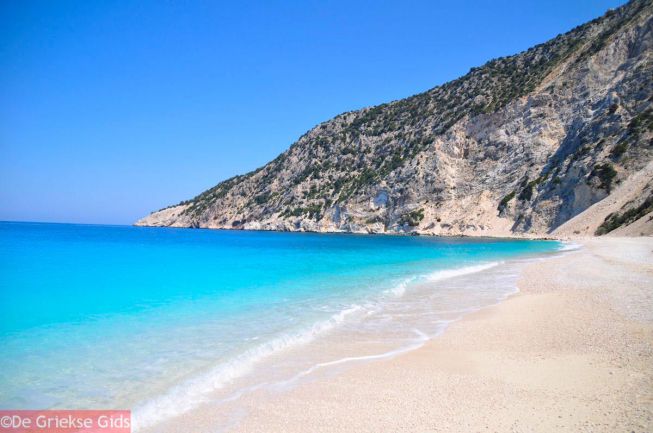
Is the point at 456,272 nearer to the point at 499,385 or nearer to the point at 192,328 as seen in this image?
the point at 192,328

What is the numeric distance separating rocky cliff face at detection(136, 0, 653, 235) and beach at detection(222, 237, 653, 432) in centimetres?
3841

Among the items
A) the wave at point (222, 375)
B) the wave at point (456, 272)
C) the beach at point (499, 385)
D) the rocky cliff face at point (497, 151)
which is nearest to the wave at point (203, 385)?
the wave at point (222, 375)

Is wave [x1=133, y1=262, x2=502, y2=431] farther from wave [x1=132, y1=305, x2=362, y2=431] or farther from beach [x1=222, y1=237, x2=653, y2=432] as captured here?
beach [x1=222, y1=237, x2=653, y2=432]

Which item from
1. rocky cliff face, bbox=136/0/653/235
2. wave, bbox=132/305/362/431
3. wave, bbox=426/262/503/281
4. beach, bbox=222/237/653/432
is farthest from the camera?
rocky cliff face, bbox=136/0/653/235

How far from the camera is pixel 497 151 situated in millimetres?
66875

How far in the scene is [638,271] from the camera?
1489 centimetres

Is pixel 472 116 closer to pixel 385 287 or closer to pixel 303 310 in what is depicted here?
pixel 385 287

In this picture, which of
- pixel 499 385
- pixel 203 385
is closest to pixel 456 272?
pixel 499 385

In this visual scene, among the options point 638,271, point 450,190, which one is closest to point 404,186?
point 450,190

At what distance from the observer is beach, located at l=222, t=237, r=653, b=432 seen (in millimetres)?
4293

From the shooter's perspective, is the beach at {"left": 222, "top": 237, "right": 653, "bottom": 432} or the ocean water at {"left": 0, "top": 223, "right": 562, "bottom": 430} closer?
the beach at {"left": 222, "top": 237, "right": 653, "bottom": 432}

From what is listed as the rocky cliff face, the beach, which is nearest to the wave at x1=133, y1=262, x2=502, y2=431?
the beach

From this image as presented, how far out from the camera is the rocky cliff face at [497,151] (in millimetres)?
50062

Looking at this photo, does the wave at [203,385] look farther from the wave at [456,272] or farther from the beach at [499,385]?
the wave at [456,272]
